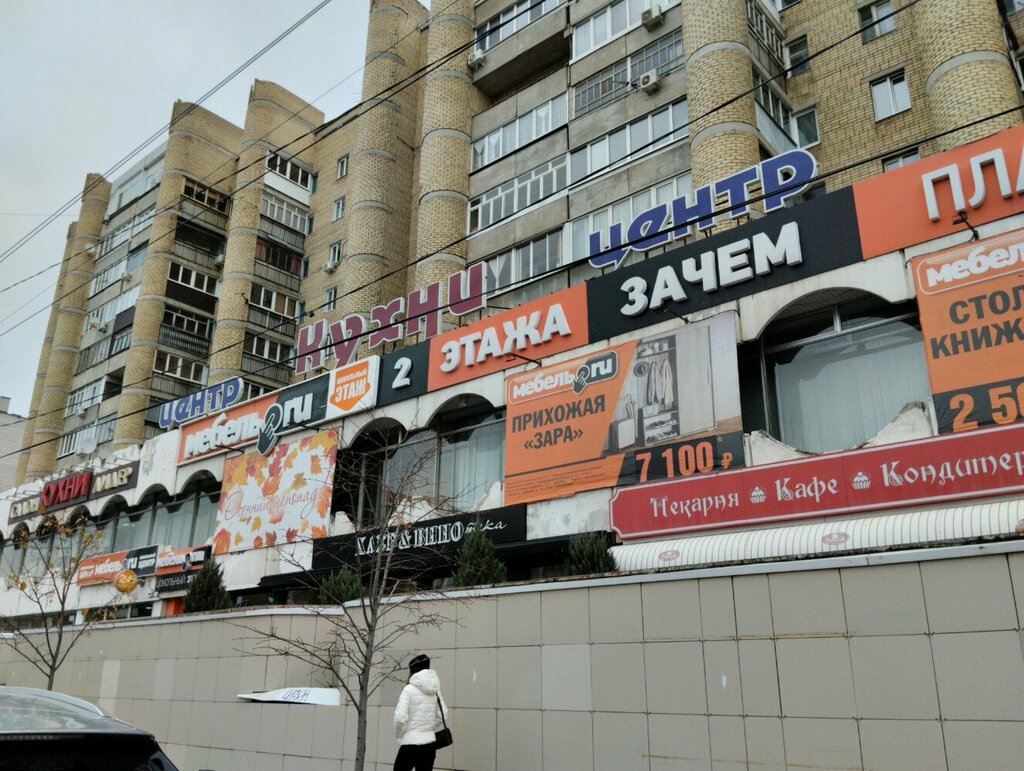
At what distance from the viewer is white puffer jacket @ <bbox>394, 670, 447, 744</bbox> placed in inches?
419

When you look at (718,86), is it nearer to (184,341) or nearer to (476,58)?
(476,58)

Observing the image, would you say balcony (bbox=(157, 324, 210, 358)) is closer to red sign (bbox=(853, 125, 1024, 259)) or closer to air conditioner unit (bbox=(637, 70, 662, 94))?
air conditioner unit (bbox=(637, 70, 662, 94))

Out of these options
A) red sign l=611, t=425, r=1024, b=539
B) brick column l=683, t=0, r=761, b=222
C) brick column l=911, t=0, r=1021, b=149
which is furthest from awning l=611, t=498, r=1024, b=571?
brick column l=911, t=0, r=1021, b=149

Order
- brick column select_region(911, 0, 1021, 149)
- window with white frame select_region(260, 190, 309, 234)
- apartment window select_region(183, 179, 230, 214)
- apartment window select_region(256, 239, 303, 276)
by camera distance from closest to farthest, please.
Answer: brick column select_region(911, 0, 1021, 149)
apartment window select_region(256, 239, 303, 276)
window with white frame select_region(260, 190, 309, 234)
apartment window select_region(183, 179, 230, 214)

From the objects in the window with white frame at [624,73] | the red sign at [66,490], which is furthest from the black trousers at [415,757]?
the red sign at [66,490]

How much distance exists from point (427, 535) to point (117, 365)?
27.8 metres

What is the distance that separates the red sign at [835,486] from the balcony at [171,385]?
1183 inches

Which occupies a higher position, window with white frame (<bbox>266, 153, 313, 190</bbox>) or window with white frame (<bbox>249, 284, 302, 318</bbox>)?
window with white frame (<bbox>266, 153, 313, 190</bbox>)

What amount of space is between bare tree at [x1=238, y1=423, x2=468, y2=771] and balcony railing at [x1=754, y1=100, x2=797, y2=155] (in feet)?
40.0

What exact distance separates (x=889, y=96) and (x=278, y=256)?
28299mm

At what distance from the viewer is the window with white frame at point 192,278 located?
1678 inches

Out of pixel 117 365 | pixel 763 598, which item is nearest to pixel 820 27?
pixel 763 598

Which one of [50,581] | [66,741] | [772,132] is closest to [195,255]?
[50,581]

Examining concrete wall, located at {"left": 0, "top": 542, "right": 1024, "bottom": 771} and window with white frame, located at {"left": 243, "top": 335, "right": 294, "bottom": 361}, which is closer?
concrete wall, located at {"left": 0, "top": 542, "right": 1024, "bottom": 771}
